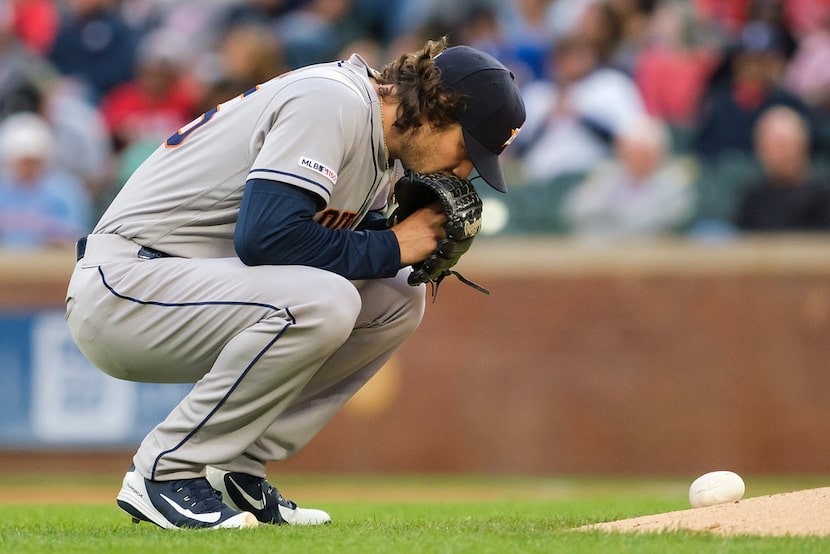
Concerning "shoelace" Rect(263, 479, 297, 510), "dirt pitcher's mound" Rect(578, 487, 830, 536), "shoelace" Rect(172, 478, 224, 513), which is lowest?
"dirt pitcher's mound" Rect(578, 487, 830, 536)

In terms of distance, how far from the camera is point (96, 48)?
1202cm

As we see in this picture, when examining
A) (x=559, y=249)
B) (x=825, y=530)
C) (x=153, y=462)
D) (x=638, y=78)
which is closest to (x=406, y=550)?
(x=153, y=462)

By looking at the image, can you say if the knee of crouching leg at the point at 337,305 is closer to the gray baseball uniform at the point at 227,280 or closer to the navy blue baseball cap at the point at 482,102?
the gray baseball uniform at the point at 227,280

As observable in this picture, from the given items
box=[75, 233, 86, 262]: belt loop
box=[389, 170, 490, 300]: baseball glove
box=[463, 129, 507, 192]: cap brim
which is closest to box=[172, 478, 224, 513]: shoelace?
box=[75, 233, 86, 262]: belt loop

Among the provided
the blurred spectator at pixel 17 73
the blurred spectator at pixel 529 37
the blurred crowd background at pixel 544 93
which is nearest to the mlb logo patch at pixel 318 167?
the blurred crowd background at pixel 544 93

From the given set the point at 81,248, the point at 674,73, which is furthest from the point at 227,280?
the point at 674,73

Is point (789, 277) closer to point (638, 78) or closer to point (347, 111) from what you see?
point (638, 78)

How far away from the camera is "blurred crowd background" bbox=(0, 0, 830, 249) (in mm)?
9266

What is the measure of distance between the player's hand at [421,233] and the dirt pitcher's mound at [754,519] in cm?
105

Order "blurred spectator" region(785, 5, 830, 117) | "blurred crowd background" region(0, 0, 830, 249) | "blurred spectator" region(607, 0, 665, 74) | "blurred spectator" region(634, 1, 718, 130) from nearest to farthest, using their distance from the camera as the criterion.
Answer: "blurred crowd background" region(0, 0, 830, 249) < "blurred spectator" region(785, 5, 830, 117) < "blurred spectator" region(634, 1, 718, 130) < "blurred spectator" region(607, 0, 665, 74)

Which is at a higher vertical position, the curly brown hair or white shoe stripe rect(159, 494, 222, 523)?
the curly brown hair

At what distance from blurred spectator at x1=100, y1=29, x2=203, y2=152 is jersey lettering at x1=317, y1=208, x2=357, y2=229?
6.24 meters

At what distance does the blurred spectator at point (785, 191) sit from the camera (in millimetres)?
9086

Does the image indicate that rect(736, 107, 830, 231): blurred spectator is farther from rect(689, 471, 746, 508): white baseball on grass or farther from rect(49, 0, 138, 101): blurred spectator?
rect(49, 0, 138, 101): blurred spectator
